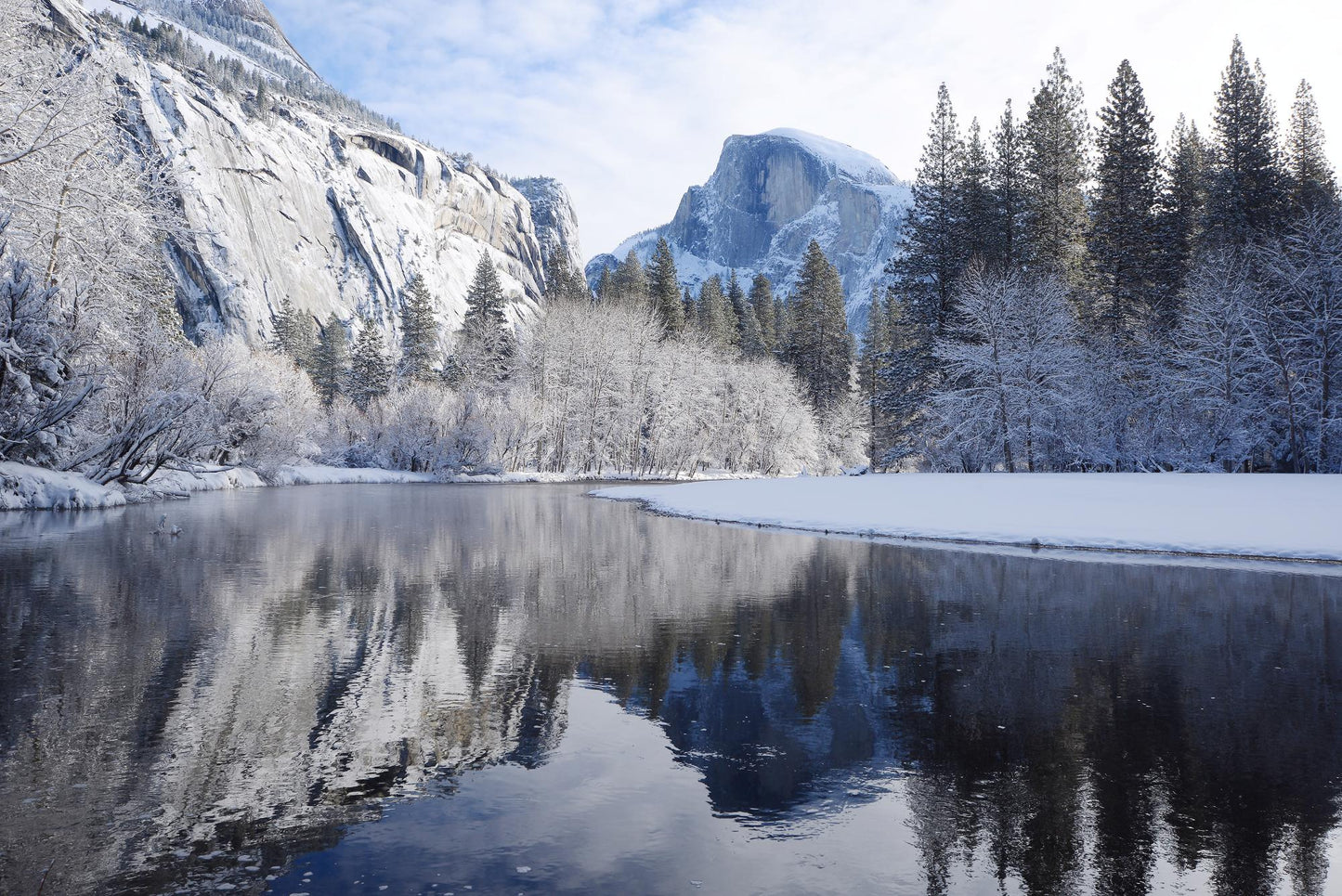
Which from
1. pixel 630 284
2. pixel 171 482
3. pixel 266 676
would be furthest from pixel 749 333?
pixel 266 676

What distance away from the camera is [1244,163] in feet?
135

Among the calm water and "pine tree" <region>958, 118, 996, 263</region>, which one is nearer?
the calm water

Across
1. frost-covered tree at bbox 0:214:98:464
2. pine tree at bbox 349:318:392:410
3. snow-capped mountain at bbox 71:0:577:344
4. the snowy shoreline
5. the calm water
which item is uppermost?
snow-capped mountain at bbox 71:0:577:344

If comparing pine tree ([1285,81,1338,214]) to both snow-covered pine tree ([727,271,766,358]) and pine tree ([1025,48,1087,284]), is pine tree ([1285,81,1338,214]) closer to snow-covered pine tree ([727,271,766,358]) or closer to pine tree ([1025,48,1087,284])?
pine tree ([1025,48,1087,284])

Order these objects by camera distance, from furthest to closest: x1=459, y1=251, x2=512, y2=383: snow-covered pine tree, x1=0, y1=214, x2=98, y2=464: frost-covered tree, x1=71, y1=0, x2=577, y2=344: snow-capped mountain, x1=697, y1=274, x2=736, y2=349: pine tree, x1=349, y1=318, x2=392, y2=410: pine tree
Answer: x1=71, y1=0, x2=577, y2=344: snow-capped mountain, x1=349, y1=318, x2=392, y2=410: pine tree, x1=697, y1=274, x2=736, y2=349: pine tree, x1=459, y1=251, x2=512, y2=383: snow-covered pine tree, x1=0, y1=214, x2=98, y2=464: frost-covered tree

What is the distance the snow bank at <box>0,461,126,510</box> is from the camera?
2569cm

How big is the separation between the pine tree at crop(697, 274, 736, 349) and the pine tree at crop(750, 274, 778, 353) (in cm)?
545

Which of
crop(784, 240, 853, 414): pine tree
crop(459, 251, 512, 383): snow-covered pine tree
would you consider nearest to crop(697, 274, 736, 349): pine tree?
crop(784, 240, 853, 414): pine tree

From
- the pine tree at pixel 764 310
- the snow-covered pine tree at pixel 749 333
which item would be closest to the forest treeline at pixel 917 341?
the snow-covered pine tree at pixel 749 333

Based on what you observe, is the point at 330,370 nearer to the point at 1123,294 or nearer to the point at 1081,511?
the point at 1123,294

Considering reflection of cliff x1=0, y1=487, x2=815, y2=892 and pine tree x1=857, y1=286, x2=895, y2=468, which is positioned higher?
pine tree x1=857, y1=286, x2=895, y2=468

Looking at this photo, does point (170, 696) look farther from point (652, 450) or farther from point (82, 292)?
point (652, 450)

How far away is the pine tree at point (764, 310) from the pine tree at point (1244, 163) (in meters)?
52.8

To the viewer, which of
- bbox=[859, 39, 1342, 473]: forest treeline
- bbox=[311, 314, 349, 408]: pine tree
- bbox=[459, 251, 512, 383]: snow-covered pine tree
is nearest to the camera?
bbox=[859, 39, 1342, 473]: forest treeline
